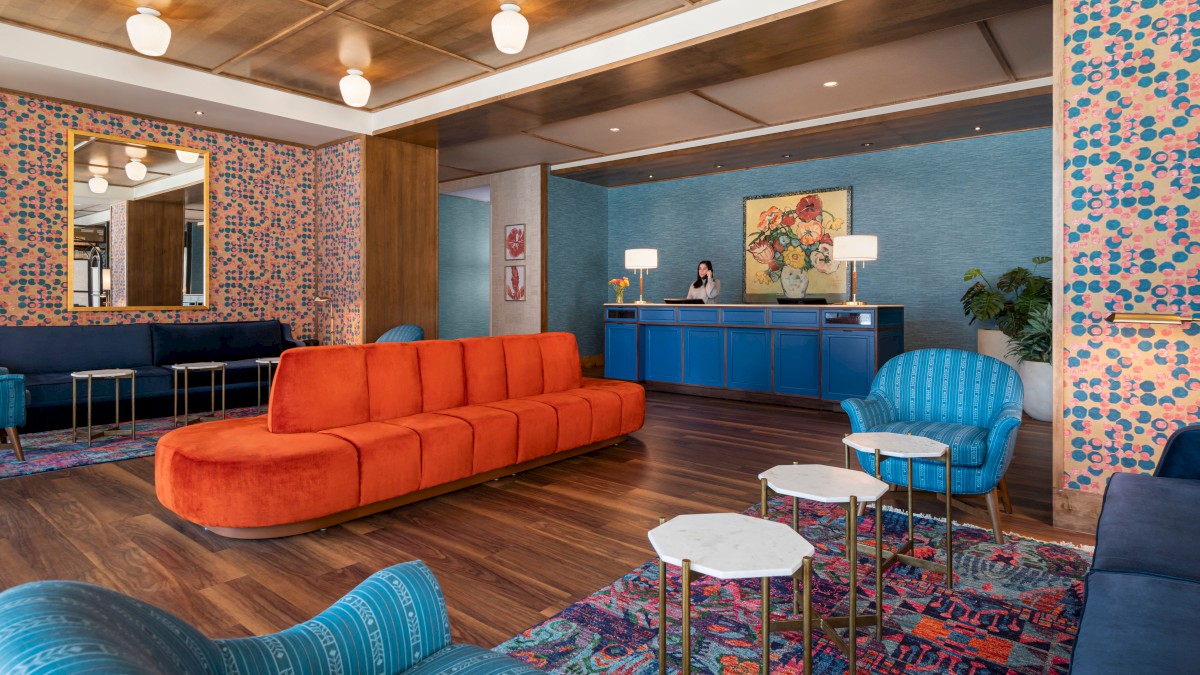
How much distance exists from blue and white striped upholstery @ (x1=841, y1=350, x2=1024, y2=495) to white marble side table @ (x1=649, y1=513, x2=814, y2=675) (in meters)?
1.72

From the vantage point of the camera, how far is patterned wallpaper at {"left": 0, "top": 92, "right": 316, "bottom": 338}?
5699 millimetres

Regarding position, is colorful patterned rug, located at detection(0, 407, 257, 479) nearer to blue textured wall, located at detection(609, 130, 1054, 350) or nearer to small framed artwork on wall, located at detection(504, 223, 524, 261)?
small framed artwork on wall, located at detection(504, 223, 524, 261)

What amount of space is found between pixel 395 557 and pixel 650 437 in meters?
2.80

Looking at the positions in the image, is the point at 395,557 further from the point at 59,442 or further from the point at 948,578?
the point at 59,442

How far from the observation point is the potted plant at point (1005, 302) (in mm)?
6277

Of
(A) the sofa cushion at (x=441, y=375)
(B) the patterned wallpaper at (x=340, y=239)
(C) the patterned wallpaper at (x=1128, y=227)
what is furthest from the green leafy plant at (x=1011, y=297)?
(B) the patterned wallpaper at (x=340, y=239)

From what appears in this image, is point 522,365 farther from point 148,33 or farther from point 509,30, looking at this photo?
point 148,33

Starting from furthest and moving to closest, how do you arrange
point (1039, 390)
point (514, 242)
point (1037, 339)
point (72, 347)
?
point (514, 242)
point (1037, 339)
point (1039, 390)
point (72, 347)

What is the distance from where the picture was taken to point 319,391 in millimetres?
3486

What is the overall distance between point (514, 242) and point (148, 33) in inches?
210

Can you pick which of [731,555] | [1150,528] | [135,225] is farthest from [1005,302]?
[135,225]

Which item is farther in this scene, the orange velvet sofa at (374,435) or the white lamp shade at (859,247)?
the white lamp shade at (859,247)

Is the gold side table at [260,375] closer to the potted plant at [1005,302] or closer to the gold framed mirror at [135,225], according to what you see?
the gold framed mirror at [135,225]

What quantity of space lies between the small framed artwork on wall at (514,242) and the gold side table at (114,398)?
4920mm
